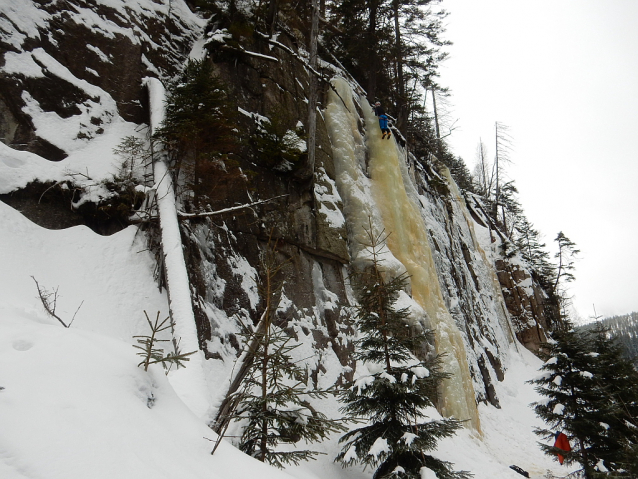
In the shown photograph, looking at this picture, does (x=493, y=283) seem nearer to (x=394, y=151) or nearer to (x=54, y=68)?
(x=394, y=151)

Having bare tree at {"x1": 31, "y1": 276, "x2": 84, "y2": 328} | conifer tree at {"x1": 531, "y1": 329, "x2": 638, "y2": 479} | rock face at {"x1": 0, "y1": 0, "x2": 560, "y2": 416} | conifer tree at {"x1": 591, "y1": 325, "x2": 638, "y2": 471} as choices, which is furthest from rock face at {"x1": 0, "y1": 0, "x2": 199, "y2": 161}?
conifer tree at {"x1": 591, "y1": 325, "x2": 638, "y2": 471}

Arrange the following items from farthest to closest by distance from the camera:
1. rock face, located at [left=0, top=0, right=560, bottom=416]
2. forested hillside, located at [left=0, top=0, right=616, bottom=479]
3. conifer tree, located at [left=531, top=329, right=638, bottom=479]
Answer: conifer tree, located at [left=531, top=329, right=638, bottom=479] → rock face, located at [left=0, top=0, right=560, bottom=416] → forested hillside, located at [left=0, top=0, right=616, bottom=479]

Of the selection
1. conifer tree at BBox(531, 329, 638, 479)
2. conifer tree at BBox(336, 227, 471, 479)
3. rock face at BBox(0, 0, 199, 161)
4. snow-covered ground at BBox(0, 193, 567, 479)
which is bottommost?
conifer tree at BBox(531, 329, 638, 479)

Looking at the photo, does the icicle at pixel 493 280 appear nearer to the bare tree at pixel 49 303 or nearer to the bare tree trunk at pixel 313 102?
the bare tree trunk at pixel 313 102

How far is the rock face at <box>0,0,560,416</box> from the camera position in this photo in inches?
296

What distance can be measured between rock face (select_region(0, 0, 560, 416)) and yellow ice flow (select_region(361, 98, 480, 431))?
88.9 inches

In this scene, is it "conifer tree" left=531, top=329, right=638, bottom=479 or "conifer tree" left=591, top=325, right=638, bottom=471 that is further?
"conifer tree" left=531, top=329, right=638, bottom=479

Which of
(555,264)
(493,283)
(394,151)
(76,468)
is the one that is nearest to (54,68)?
(76,468)

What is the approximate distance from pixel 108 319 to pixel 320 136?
899cm

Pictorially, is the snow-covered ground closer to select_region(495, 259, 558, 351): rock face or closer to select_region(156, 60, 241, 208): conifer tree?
select_region(156, 60, 241, 208): conifer tree

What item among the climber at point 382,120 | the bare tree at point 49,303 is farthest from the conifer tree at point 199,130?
the climber at point 382,120

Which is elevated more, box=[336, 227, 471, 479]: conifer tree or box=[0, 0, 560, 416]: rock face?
box=[0, 0, 560, 416]: rock face

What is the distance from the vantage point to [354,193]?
41.9 feet

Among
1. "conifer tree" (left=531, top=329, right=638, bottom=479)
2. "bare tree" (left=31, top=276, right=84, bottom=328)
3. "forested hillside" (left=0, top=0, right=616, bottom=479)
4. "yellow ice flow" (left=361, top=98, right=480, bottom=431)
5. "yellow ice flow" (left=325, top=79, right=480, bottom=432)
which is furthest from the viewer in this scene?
"yellow ice flow" (left=325, top=79, right=480, bottom=432)
